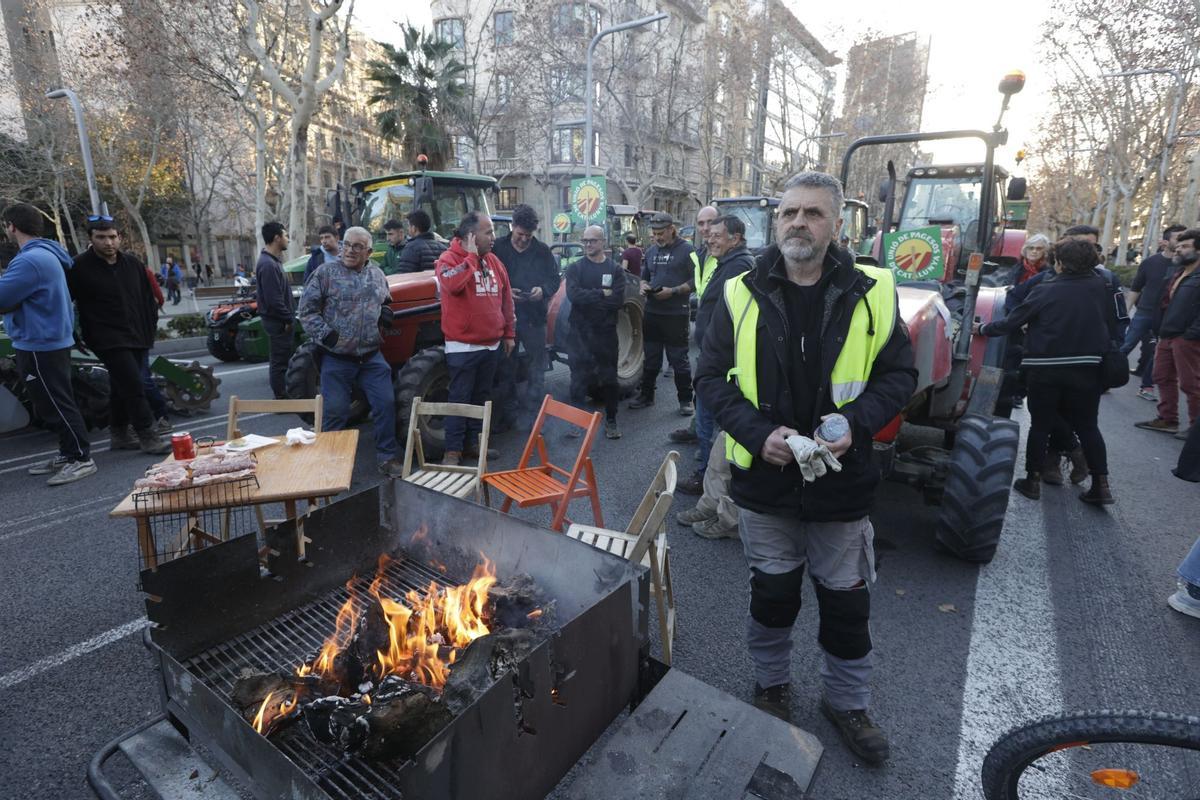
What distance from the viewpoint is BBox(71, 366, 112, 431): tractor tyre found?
5914 mm

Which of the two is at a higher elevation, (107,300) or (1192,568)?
(107,300)

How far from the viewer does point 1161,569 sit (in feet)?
12.3

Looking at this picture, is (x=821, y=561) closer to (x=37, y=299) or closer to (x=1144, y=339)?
(x=37, y=299)

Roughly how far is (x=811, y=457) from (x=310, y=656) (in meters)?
1.88

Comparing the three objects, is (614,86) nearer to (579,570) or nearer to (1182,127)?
(1182,127)

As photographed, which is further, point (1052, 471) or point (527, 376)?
point (527, 376)

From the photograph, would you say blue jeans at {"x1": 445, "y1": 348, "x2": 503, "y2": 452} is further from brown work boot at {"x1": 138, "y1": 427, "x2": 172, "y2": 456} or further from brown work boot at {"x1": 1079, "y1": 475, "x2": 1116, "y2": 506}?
brown work boot at {"x1": 1079, "y1": 475, "x2": 1116, "y2": 506}

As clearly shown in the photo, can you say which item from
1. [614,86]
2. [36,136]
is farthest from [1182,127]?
[36,136]

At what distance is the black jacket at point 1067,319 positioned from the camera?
4.25 m

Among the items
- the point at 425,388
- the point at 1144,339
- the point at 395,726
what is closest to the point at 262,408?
the point at 425,388

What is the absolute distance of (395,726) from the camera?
162 centimetres

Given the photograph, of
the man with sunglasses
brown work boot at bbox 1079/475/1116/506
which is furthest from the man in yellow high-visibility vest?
the man with sunglasses

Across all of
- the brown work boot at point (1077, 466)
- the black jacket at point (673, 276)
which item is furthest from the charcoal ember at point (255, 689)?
the brown work boot at point (1077, 466)

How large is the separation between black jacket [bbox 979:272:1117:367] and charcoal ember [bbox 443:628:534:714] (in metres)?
4.30
